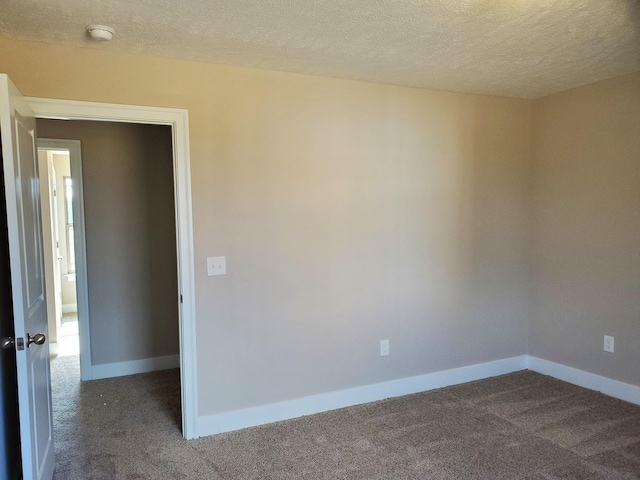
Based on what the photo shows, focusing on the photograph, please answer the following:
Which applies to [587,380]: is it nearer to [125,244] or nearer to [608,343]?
[608,343]

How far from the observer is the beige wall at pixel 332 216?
110 inches

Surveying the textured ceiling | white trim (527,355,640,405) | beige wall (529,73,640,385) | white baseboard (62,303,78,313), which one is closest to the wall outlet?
beige wall (529,73,640,385)

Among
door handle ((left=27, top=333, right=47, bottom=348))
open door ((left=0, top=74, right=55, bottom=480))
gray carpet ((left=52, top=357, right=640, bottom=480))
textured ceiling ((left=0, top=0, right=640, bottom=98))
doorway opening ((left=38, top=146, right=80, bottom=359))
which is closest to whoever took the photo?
open door ((left=0, top=74, right=55, bottom=480))

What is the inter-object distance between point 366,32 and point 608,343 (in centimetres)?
294

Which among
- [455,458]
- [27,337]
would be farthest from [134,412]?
[455,458]

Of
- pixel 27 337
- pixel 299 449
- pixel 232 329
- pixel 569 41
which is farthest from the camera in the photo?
pixel 232 329

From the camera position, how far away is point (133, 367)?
4105 mm

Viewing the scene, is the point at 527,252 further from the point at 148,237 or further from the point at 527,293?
the point at 148,237

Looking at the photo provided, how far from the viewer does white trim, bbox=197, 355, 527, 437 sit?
297 cm

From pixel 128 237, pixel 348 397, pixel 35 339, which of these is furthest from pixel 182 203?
pixel 348 397

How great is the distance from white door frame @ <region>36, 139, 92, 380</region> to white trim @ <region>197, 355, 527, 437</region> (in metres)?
1.64

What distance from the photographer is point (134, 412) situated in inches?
129

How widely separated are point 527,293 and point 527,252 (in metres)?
0.37

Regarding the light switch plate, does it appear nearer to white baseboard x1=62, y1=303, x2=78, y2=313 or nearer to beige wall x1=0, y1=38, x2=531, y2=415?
beige wall x1=0, y1=38, x2=531, y2=415
